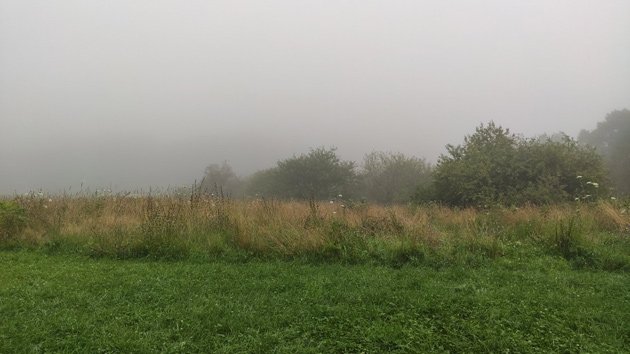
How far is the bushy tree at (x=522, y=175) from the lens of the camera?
2206 centimetres

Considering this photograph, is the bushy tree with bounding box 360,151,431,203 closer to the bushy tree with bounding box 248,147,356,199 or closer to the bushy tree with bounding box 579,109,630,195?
the bushy tree with bounding box 248,147,356,199

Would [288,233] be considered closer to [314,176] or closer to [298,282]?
[298,282]

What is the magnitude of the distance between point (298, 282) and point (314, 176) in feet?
140

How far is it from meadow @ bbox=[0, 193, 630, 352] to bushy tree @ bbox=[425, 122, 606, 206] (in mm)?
12292

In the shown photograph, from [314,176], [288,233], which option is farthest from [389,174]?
[288,233]

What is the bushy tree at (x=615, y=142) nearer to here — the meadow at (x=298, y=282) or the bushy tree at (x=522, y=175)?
the bushy tree at (x=522, y=175)

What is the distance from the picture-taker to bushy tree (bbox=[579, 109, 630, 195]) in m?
47.9

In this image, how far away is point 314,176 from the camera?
48344mm

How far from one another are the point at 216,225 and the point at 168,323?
14.2ft

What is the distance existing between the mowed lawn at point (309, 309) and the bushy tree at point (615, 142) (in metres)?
48.9

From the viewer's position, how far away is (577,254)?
24.5ft

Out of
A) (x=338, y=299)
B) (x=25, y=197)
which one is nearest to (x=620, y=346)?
(x=338, y=299)

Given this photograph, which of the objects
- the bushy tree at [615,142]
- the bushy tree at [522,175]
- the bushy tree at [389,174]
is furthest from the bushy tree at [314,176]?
the bushy tree at [615,142]

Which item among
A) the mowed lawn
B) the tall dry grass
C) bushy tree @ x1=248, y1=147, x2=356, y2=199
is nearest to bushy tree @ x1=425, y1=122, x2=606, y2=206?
the tall dry grass
